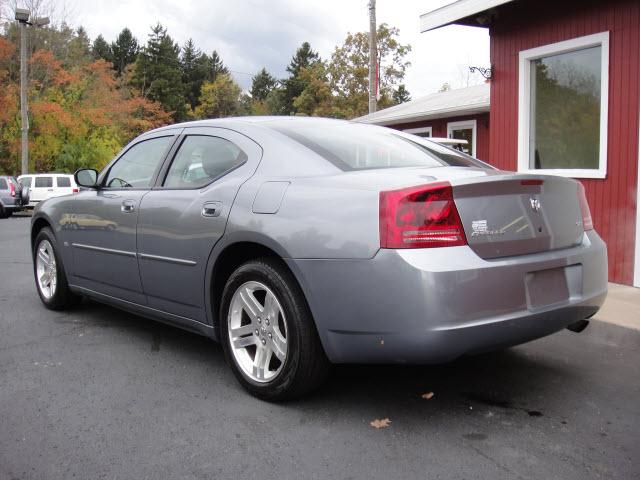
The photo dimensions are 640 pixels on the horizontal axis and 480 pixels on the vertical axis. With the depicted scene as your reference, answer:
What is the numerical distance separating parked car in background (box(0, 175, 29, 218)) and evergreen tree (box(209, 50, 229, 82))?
5584 centimetres

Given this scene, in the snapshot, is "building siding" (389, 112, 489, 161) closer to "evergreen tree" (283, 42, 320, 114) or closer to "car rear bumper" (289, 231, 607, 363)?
"car rear bumper" (289, 231, 607, 363)

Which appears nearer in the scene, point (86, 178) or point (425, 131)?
point (86, 178)

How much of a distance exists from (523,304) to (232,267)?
1.63 metres

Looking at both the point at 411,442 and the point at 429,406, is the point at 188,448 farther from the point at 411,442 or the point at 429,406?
the point at 429,406

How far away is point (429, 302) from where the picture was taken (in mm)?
2812

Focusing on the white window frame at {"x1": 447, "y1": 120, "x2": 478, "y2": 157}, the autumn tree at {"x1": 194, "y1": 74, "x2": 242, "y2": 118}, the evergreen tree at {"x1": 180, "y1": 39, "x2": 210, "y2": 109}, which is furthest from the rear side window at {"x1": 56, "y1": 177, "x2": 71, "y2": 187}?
the evergreen tree at {"x1": 180, "y1": 39, "x2": 210, "y2": 109}

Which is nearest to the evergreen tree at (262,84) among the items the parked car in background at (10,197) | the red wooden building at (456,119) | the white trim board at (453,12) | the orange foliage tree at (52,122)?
the orange foliage tree at (52,122)

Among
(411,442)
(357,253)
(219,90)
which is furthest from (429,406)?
(219,90)

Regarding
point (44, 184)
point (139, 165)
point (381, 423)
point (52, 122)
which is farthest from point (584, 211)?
point (52, 122)

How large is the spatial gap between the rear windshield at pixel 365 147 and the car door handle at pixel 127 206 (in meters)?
1.17

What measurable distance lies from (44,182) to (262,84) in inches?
2438

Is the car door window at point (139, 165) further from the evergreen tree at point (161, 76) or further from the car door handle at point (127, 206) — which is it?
the evergreen tree at point (161, 76)

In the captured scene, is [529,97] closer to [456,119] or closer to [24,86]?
[456,119]

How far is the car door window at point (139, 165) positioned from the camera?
4496 millimetres
